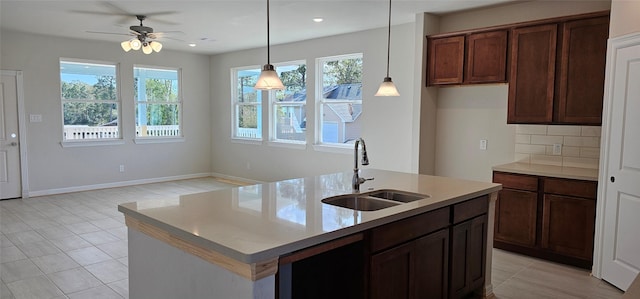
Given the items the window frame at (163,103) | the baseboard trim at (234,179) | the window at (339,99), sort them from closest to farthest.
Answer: the window at (339,99) → the window frame at (163,103) → the baseboard trim at (234,179)

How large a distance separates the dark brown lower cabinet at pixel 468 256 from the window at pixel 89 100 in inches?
262

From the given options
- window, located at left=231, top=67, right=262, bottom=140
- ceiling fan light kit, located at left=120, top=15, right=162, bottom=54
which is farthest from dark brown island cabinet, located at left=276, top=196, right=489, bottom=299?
window, located at left=231, top=67, right=262, bottom=140

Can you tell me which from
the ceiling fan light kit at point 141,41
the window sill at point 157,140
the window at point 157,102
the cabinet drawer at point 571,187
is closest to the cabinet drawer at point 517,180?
the cabinet drawer at point 571,187

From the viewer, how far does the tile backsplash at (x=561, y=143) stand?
4027 millimetres

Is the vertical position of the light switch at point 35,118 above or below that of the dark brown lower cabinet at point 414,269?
above

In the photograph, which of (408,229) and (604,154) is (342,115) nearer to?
(604,154)

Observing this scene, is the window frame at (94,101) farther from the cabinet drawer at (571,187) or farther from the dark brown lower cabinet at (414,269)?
the cabinet drawer at (571,187)

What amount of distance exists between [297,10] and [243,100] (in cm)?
364

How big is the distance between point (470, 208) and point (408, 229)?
0.76 metres

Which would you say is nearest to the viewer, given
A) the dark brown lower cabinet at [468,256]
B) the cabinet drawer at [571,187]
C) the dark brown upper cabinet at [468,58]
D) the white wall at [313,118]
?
the dark brown lower cabinet at [468,256]

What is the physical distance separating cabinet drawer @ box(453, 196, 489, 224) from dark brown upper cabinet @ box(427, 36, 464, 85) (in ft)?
6.72

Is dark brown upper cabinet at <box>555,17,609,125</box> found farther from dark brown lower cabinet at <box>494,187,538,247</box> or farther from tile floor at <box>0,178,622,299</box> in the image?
tile floor at <box>0,178,622,299</box>

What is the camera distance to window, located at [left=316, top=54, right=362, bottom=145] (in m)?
6.31

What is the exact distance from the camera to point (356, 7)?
4.73 m
